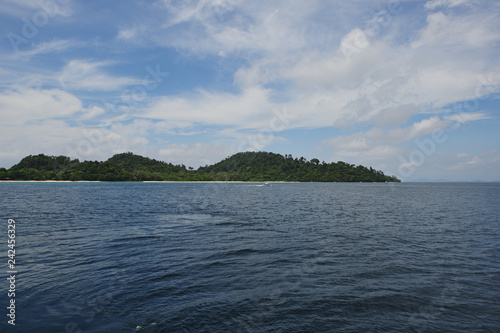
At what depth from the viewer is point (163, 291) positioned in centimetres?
1531

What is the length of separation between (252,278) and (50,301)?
11.0 metres

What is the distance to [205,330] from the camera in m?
11.5

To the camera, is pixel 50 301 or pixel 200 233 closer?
pixel 50 301

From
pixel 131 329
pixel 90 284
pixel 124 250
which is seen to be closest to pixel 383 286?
pixel 131 329

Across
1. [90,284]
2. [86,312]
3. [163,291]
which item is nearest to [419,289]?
[163,291]

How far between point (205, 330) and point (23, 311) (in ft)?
28.9

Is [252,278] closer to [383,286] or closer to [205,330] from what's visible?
[205,330]

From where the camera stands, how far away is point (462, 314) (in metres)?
13.5

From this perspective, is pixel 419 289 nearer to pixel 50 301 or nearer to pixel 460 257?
pixel 460 257

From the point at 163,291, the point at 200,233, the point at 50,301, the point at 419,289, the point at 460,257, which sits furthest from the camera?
the point at 200,233

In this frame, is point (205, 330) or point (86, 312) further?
point (86, 312)

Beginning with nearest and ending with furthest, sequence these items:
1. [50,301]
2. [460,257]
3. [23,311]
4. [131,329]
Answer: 1. [131,329]
2. [23,311]
3. [50,301]
4. [460,257]

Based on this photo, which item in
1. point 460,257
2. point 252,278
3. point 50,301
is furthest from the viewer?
point 460,257

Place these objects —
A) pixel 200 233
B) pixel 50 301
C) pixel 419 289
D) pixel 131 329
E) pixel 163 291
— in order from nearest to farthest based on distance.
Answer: pixel 131 329
pixel 50 301
pixel 163 291
pixel 419 289
pixel 200 233
